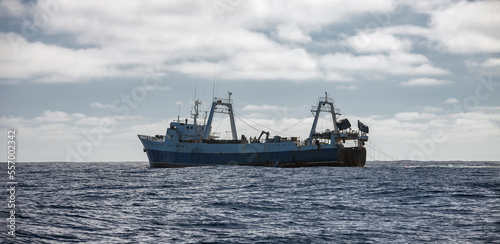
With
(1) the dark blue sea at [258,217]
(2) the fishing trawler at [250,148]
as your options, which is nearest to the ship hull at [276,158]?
(2) the fishing trawler at [250,148]

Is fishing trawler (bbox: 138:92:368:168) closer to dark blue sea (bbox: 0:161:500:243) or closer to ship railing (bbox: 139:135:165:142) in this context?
ship railing (bbox: 139:135:165:142)

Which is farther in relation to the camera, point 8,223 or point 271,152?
point 271,152

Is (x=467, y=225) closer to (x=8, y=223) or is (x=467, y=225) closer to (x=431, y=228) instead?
(x=431, y=228)

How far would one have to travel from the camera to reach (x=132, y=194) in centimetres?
3197

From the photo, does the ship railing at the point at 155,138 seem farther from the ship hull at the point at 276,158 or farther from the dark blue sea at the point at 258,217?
the dark blue sea at the point at 258,217

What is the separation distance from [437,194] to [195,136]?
212 ft

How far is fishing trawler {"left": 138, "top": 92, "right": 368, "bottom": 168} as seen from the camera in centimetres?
7600

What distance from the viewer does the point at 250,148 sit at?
81375 millimetres

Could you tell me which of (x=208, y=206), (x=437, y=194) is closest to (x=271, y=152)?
(x=437, y=194)

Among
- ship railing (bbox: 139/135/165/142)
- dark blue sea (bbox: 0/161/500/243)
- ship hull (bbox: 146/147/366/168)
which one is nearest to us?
dark blue sea (bbox: 0/161/500/243)

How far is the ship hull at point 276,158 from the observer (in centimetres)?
7556

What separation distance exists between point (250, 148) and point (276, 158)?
5652 millimetres

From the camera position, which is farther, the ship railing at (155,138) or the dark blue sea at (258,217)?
the ship railing at (155,138)

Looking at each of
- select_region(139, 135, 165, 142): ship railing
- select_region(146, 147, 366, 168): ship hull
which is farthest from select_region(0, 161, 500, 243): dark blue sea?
select_region(139, 135, 165, 142): ship railing
